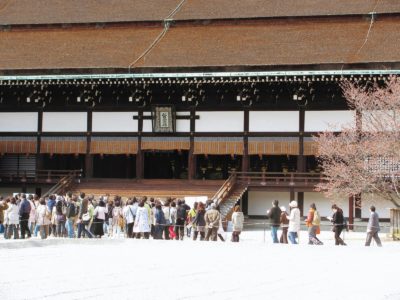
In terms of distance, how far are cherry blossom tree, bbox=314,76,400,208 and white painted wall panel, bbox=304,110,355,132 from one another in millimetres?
1279

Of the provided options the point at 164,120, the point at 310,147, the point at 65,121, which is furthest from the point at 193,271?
the point at 65,121

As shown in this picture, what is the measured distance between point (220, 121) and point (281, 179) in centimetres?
335

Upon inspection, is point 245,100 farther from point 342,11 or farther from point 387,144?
point 387,144

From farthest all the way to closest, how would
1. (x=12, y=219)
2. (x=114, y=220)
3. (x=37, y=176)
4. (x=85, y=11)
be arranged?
(x=85, y=11), (x=37, y=176), (x=114, y=220), (x=12, y=219)

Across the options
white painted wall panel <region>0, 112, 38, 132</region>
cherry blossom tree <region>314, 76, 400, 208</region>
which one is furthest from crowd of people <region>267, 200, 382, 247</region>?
white painted wall panel <region>0, 112, 38, 132</region>

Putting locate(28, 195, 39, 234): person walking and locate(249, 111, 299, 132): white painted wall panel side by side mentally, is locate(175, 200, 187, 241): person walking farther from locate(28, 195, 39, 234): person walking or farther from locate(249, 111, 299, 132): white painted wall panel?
locate(249, 111, 299, 132): white painted wall panel

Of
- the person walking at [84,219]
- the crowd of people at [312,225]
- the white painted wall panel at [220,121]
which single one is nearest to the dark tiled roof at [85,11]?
the white painted wall panel at [220,121]

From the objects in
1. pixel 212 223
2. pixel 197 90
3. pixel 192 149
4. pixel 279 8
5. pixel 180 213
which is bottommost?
pixel 212 223

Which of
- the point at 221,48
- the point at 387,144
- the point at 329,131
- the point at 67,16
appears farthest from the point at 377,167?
the point at 67,16

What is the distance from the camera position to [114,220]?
24234 mm

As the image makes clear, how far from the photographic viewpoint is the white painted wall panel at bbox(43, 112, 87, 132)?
35219 mm

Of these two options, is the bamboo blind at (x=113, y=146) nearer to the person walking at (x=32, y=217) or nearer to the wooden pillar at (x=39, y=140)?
the wooden pillar at (x=39, y=140)

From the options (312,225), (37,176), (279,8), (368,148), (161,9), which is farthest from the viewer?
(161,9)

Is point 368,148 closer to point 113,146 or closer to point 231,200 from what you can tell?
point 231,200
